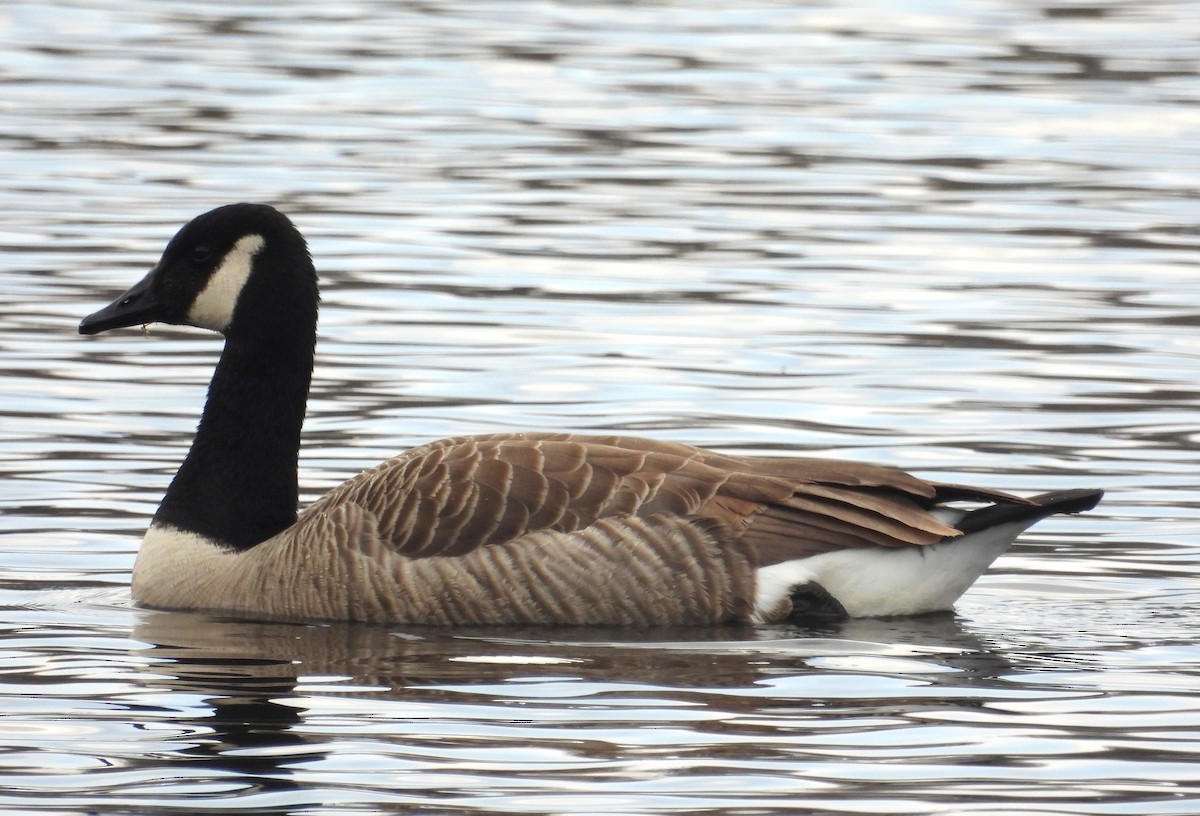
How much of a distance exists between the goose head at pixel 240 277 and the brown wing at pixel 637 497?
1.06m

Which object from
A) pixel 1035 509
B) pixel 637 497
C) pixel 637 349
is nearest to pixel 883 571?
pixel 1035 509

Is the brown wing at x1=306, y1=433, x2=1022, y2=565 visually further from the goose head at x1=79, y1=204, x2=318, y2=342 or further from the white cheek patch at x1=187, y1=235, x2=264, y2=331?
the white cheek patch at x1=187, y1=235, x2=264, y2=331

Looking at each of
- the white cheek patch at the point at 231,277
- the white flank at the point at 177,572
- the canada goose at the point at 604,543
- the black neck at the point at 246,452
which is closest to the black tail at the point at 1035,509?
the canada goose at the point at 604,543

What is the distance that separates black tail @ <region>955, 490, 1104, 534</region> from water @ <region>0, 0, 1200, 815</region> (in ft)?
1.45

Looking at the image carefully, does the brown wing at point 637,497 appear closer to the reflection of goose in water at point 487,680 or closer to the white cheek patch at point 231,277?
the reflection of goose in water at point 487,680

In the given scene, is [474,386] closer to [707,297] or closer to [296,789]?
[707,297]

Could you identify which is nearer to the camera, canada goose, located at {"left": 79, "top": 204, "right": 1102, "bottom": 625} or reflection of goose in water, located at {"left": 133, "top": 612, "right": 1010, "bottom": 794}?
Result: reflection of goose in water, located at {"left": 133, "top": 612, "right": 1010, "bottom": 794}

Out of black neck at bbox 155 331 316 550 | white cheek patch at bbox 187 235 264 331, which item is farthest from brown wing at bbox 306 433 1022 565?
white cheek patch at bbox 187 235 264 331

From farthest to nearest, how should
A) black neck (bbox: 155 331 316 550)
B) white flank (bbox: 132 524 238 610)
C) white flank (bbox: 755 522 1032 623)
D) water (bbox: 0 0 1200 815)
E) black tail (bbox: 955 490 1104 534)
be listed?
black neck (bbox: 155 331 316 550), white flank (bbox: 132 524 238 610), white flank (bbox: 755 522 1032 623), black tail (bbox: 955 490 1104 534), water (bbox: 0 0 1200 815)

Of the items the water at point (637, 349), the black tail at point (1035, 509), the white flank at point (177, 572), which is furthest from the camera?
the white flank at point (177, 572)

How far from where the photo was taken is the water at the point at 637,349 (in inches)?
292

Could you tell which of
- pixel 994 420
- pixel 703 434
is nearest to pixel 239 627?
pixel 703 434

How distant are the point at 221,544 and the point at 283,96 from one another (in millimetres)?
14382

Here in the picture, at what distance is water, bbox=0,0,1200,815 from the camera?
741 cm
